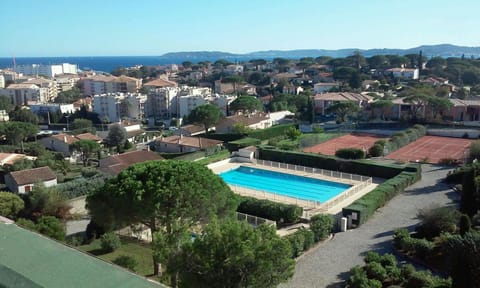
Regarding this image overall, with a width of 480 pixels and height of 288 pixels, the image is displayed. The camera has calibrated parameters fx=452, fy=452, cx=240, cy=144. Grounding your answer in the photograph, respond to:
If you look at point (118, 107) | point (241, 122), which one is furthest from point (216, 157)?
point (118, 107)

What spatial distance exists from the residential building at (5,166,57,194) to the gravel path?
62.8 ft

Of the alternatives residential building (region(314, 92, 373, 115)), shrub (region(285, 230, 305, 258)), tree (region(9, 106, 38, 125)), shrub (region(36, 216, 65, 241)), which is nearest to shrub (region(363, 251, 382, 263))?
shrub (region(285, 230, 305, 258))

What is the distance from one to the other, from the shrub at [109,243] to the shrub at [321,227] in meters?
8.69

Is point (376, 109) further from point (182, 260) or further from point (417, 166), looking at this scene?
point (182, 260)

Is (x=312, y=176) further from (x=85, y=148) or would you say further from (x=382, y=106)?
(x=382, y=106)

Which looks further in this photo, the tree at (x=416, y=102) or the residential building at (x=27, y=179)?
the tree at (x=416, y=102)

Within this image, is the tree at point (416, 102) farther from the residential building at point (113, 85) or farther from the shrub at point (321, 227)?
the residential building at point (113, 85)

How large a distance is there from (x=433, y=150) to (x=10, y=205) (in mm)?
34575

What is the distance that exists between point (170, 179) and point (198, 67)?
15641 centimetres

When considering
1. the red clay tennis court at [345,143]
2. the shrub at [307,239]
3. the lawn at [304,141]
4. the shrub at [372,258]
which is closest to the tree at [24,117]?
the lawn at [304,141]

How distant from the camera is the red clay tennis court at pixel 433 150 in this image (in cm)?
3801

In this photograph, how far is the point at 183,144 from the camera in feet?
141

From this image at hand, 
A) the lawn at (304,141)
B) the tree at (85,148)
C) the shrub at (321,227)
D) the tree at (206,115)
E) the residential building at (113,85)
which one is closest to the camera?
the shrub at (321,227)

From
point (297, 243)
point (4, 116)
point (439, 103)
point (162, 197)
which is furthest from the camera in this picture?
point (4, 116)
